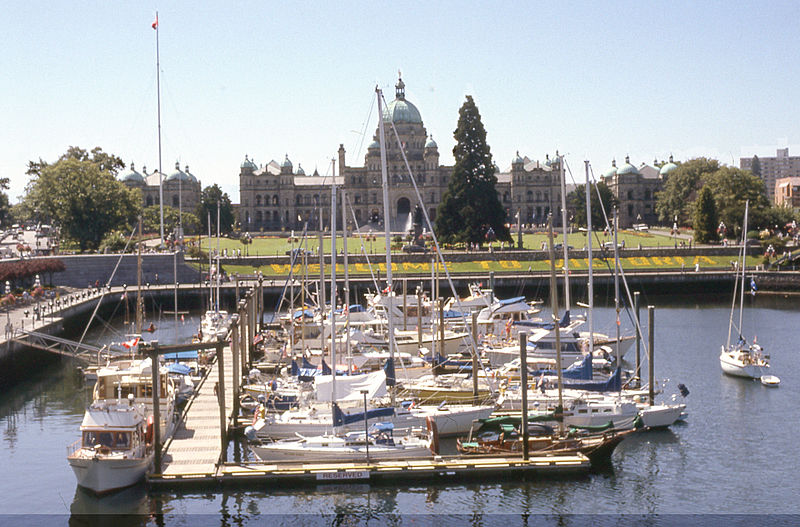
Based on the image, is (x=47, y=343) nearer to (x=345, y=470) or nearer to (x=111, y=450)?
(x=111, y=450)

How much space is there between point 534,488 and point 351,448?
21.4ft

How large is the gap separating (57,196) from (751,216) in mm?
83030

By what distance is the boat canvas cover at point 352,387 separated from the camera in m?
33.6

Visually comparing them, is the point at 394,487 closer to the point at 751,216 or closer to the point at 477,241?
the point at 477,241

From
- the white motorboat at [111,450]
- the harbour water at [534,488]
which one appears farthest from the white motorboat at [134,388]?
the harbour water at [534,488]

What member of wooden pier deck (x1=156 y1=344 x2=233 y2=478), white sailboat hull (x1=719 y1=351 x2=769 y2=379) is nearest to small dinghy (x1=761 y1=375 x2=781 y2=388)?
white sailboat hull (x1=719 y1=351 x2=769 y2=379)

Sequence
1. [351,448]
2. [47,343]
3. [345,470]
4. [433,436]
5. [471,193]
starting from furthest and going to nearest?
→ [471,193], [47,343], [433,436], [351,448], [345,470]

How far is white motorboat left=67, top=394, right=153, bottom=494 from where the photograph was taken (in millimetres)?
29484

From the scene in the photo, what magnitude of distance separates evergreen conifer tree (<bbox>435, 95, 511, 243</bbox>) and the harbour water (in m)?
61.6

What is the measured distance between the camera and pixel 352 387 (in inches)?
1334

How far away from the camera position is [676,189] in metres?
152

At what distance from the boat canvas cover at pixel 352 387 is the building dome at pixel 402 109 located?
455 ft

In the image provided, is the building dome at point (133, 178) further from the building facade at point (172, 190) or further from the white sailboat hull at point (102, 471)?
the white sailboat hull at point (102, 471)

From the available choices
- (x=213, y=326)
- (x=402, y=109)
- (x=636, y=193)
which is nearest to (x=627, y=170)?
(x=636, y=193)
